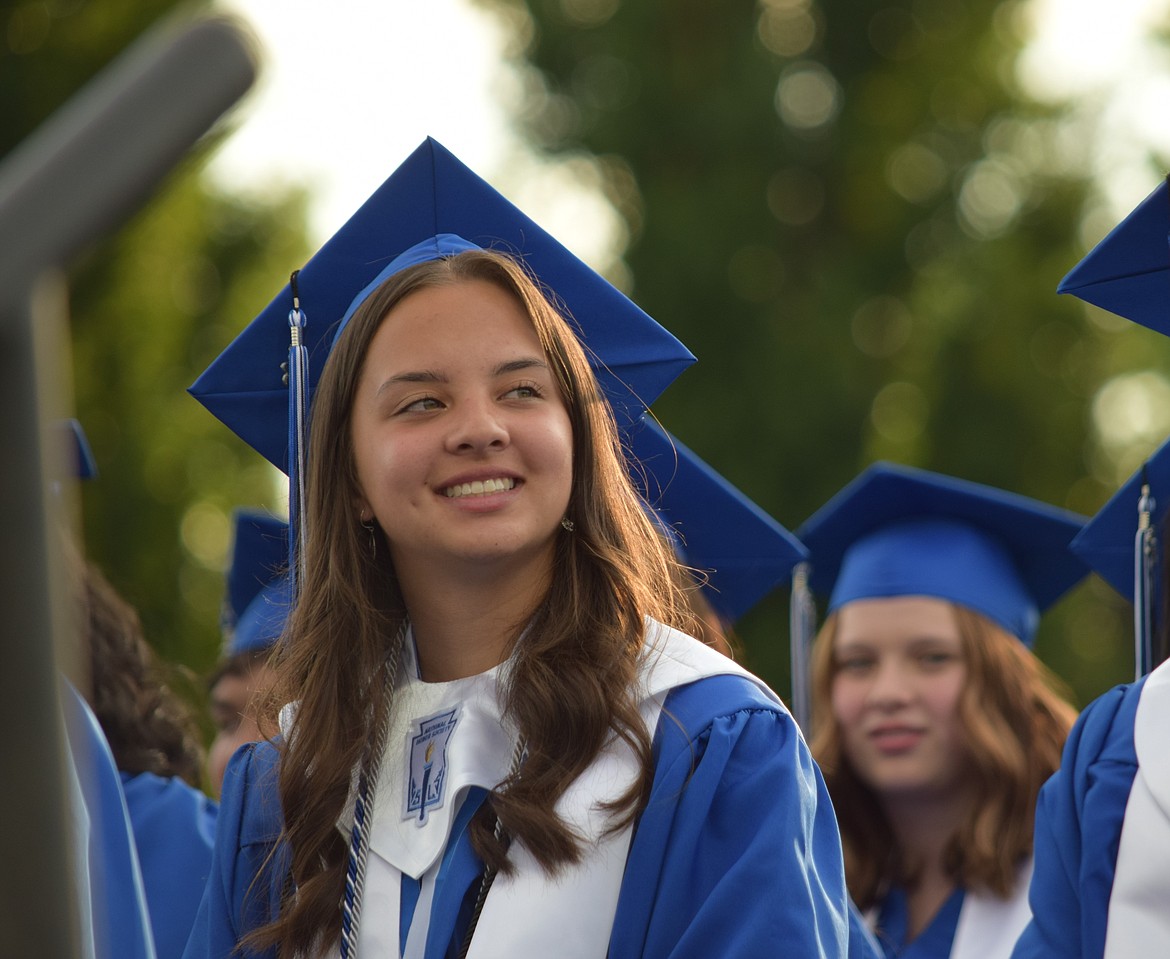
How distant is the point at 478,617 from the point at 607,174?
11.0 meters

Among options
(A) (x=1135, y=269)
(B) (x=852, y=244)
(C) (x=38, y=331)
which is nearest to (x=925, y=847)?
(A) (x=1135, y=269)

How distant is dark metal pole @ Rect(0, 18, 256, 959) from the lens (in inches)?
14.1

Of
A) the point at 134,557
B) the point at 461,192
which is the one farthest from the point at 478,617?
the point at 134,557

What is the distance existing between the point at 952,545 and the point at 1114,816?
222 cm

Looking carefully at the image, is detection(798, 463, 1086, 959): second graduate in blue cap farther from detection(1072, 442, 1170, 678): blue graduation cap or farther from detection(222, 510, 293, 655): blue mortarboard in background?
detection(222, 510, 293, 655): blue mortarboard in background

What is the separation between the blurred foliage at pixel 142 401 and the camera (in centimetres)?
1042

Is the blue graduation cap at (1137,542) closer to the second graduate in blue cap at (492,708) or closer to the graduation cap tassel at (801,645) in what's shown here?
the graduation cap tassel at (801,645)

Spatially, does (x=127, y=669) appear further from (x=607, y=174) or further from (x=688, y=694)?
(x=607, y=174)

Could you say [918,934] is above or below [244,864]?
above

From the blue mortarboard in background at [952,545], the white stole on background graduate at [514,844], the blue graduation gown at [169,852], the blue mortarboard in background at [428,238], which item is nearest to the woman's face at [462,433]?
the white stole on background graduate at [514,844]

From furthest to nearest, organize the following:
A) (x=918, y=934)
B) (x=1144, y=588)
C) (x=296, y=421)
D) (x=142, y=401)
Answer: (x=142, y=401) < (x=918, y=934) < (x=1144, y=588) < (x=296, y=421)

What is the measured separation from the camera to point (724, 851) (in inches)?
77.6

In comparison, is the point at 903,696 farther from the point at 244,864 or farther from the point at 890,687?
the point at 244,864

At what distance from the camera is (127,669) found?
3773 millimetres
